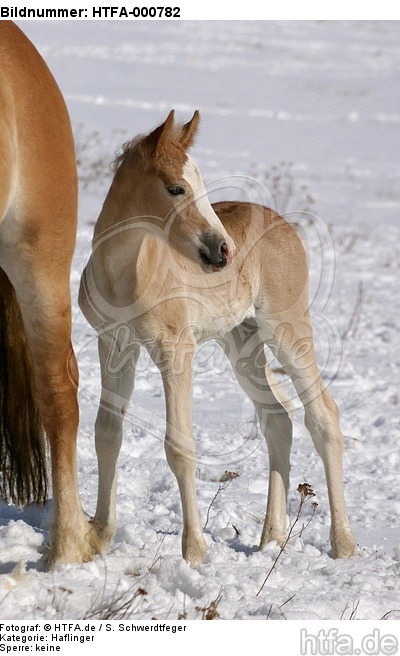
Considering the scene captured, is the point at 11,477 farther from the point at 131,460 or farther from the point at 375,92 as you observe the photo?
the point at 375,92

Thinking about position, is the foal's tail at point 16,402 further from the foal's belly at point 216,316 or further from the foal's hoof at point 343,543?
the foal's hoof at point 343,543

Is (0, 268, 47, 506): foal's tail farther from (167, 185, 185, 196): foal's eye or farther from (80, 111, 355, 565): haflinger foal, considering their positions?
(167, 185, 185, 196): foal's eye

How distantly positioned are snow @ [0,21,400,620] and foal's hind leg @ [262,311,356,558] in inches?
12.7

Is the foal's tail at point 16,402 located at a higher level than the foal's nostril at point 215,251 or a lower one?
lower

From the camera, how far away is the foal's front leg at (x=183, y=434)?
4066 millimetres

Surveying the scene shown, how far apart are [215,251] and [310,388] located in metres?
1.23

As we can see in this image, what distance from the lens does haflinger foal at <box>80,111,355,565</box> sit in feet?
13.2

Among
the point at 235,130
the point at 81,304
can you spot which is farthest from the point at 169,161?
the point at 235,130

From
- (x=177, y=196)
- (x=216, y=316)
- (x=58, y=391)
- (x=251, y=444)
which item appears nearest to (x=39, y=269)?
(x=58, y=391)

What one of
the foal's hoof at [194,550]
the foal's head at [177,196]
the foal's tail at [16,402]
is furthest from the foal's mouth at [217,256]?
the foal's hoof at [194,550]

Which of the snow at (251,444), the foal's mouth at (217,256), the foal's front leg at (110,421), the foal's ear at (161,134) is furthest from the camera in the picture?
A: the foal's front leg at (110,421)

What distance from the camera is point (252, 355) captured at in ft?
16.5

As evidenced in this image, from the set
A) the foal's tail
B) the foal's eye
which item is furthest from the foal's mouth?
the foal's tail

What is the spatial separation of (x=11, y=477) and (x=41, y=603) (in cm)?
104
